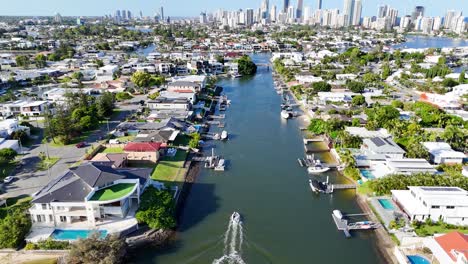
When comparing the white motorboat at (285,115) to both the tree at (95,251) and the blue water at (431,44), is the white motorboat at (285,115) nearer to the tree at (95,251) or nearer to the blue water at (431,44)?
the tree at (95,251)

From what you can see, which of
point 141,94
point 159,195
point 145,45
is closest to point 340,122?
point 159,195

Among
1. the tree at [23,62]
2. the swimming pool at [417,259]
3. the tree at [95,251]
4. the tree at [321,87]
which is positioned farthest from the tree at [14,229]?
the tree at [23,62]

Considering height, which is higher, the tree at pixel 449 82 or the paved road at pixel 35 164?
the tree at pixel 449 82

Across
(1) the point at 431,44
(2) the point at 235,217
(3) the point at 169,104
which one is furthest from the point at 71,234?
(1) the point at 431,44

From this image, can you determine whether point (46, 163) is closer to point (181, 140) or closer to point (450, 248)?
point (181, 140)

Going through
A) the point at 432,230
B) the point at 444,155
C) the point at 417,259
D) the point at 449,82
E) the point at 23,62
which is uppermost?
the point at 23,62

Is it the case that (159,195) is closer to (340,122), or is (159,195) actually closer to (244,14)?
(340,122)

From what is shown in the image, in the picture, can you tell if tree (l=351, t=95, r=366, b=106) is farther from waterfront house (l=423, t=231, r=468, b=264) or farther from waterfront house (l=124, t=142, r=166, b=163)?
waterfront house (l=423, t=231, r=468, b=264)
